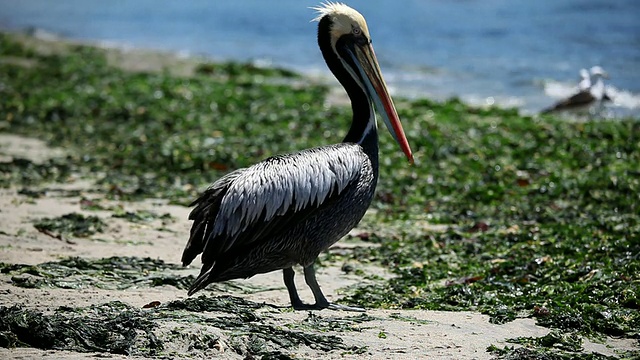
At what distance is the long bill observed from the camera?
5.21 m

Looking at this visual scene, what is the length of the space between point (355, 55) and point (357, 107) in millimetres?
310

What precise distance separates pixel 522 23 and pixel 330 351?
2095 centimetres

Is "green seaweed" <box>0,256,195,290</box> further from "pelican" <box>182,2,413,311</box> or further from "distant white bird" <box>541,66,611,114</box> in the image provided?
"distant white bird" <box>541,66,611,114</box>

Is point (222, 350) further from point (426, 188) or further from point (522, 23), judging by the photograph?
point (522, 23)

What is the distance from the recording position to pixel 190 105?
11273mm

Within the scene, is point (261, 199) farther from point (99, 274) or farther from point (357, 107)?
point (99, 274)

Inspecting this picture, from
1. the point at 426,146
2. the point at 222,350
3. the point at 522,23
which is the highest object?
the point at 522,23

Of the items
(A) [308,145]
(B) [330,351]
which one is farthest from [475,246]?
(A) [308,145]

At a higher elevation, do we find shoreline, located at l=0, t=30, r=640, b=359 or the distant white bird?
the distant white bird

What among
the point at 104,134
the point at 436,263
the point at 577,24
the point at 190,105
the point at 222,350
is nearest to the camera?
the point at 222,350

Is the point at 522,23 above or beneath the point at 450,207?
above

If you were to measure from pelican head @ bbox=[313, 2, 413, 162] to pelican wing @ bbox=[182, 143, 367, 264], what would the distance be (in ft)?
1.99

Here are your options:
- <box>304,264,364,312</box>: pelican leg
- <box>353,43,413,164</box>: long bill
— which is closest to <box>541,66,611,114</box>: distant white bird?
<box>353,43,413,164</box>: long bill

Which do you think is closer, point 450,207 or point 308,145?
point 450,207
